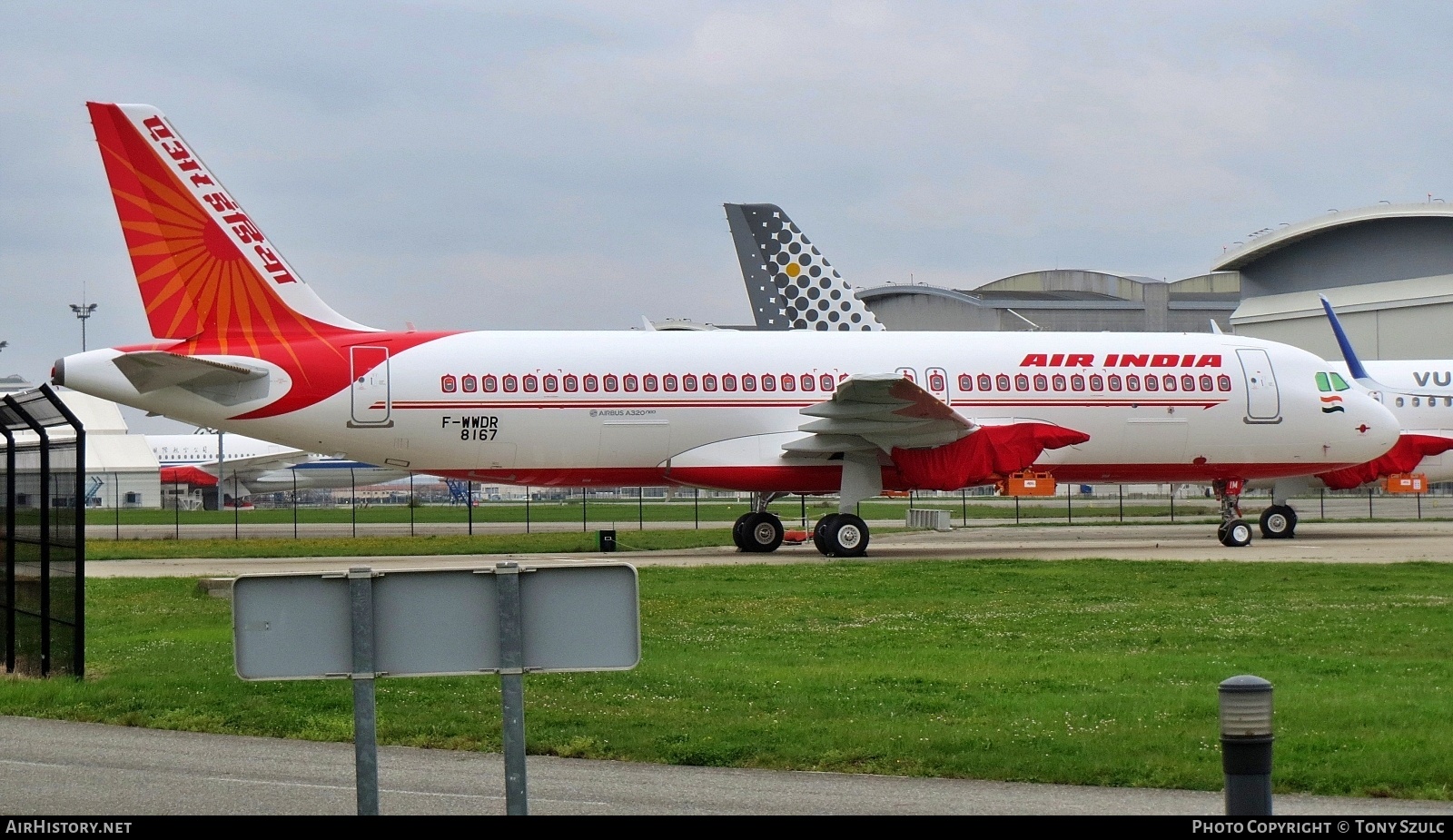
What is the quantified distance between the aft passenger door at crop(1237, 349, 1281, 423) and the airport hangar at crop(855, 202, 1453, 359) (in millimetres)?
23803

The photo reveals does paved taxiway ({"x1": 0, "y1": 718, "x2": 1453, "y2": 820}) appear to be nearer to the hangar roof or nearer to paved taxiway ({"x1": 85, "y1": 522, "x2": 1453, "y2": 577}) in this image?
paved taxiway ({"x1": 85, "y1": 522, "x2": 1453, "y2": 577})

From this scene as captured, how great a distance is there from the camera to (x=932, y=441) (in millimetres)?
27156

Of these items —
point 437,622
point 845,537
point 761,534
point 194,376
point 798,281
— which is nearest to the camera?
point 437,622

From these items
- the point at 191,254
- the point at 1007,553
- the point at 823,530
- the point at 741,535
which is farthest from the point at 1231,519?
the point at 191,254

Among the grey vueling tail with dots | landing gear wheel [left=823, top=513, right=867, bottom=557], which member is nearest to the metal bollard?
landing gear wheel [left=823, top=513, right=867, bottom=557]

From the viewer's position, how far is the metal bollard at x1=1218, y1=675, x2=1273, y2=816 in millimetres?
5902

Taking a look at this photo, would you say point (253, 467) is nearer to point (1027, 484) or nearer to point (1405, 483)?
point (1027, 484)

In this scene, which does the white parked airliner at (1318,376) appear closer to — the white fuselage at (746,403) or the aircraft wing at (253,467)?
the white fuselage at (746,403)

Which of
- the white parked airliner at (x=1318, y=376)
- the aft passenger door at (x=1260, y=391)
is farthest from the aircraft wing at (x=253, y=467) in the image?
the aft passenger door at (x=1260, y=391)

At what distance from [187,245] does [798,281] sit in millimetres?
18838

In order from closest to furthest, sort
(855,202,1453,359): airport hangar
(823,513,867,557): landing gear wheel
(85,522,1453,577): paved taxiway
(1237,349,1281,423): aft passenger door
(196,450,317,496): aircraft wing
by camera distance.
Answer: (85,522,1453,577): paved taxiway, (823,513,867,557): landing gear wheel, (1237,349,1281,423): aft passenger door, (855,202,1453,359): airport hangar, (196,450,317,496): aircraft wing

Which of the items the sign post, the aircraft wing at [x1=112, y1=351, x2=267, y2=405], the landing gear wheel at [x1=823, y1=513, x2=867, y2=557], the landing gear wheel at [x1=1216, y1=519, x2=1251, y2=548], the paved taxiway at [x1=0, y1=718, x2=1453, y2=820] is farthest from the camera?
the landing gear wheel at [x1=1216, y1=519, x2=1251, y2=548]

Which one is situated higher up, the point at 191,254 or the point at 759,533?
the point at 191,254
